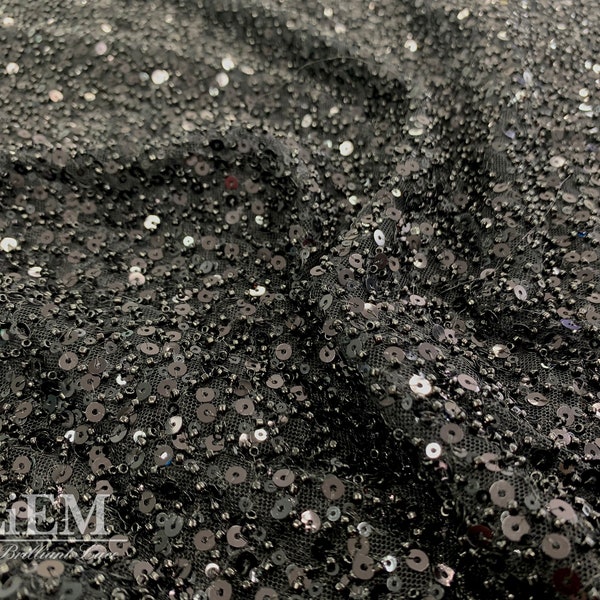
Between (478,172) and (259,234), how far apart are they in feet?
2.25

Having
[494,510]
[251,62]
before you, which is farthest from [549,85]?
[494,510]

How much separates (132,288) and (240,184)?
0.48 meters

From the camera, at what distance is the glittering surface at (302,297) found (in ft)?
3.96

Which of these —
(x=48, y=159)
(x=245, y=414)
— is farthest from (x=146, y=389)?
(x=48, y=159)

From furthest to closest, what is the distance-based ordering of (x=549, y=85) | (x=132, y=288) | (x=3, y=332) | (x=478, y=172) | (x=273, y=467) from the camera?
1. (x=549, y=85)
2. (x=478, y=172)
3. (x=132, y=288)
4. (x=3, y=332)
5. (x=273, y=467)

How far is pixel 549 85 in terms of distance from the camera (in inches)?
75.1

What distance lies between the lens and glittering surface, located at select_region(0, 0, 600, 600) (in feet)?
3.96

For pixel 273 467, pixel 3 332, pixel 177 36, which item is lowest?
pixel 3 332

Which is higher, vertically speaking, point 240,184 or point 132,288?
point 240,184

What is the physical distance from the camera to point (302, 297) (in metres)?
1.48

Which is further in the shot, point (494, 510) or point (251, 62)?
point (251, 62)

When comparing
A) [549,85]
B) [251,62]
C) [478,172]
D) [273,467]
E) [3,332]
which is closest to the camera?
[273,467]

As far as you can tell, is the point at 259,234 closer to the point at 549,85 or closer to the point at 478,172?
the point at 478,172

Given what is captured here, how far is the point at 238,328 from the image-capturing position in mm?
1520
